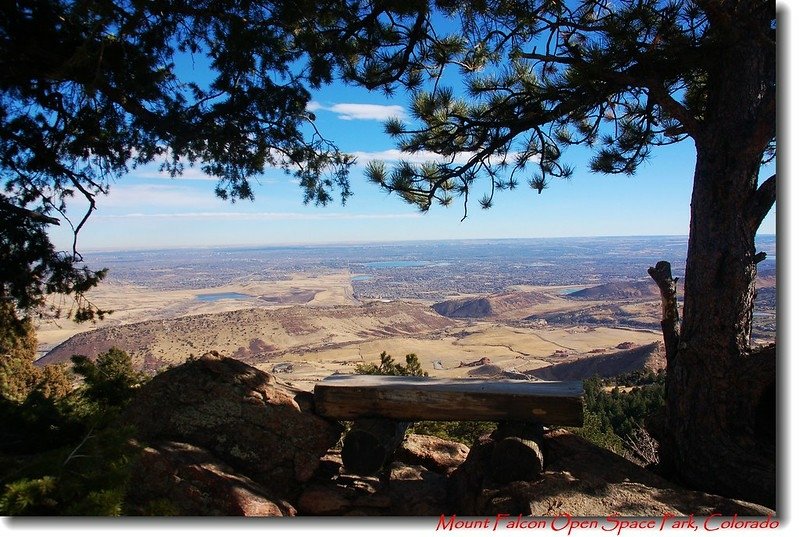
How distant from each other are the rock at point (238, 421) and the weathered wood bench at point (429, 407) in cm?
25

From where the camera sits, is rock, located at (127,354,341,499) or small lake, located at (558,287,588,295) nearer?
rock, located at (127,354,341,499)

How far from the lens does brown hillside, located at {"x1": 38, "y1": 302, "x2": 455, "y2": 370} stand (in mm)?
38094

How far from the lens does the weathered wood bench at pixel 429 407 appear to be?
4290 millimetres

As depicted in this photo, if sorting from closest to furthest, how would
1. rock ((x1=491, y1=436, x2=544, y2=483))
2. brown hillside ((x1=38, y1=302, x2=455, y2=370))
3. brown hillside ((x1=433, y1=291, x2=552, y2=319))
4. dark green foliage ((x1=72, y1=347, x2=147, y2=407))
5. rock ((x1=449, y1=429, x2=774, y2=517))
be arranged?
rock ((x1=449, y1=429, x2=774, y2=517)) < rock ((x1=491, y1=436, x2=544, y2=483)) < dark green foliage ((x1=72, y1=347, x2=147, y2=407)) < brown hillside ((x1=38, y1=302, x2=455, y2=370)) < brown hillside ((x1=433, y1=291, x2=552, y2=319))

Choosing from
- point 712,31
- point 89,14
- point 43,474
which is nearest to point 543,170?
point 712,31

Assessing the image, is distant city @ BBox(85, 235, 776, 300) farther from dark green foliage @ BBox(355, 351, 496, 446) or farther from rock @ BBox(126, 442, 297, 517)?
rock @ BBox(126, 442, 297, 517)

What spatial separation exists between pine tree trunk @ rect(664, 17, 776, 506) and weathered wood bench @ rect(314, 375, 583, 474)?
105 centimetres

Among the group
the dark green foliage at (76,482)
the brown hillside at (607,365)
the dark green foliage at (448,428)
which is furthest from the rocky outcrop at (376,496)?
the brown hillside at (607,365)

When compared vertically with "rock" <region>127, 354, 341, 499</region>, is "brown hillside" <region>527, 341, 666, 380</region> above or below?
below

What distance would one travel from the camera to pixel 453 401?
443 centimetres

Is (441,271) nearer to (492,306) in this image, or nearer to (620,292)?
(620,292)

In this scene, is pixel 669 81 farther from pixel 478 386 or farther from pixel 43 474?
pixel 43 474

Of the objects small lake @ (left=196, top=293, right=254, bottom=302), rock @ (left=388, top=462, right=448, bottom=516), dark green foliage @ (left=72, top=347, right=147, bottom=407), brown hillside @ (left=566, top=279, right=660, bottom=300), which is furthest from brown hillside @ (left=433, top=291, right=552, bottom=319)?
dark green foliage @ (left=72, top=347, right=147, bottom=407)
